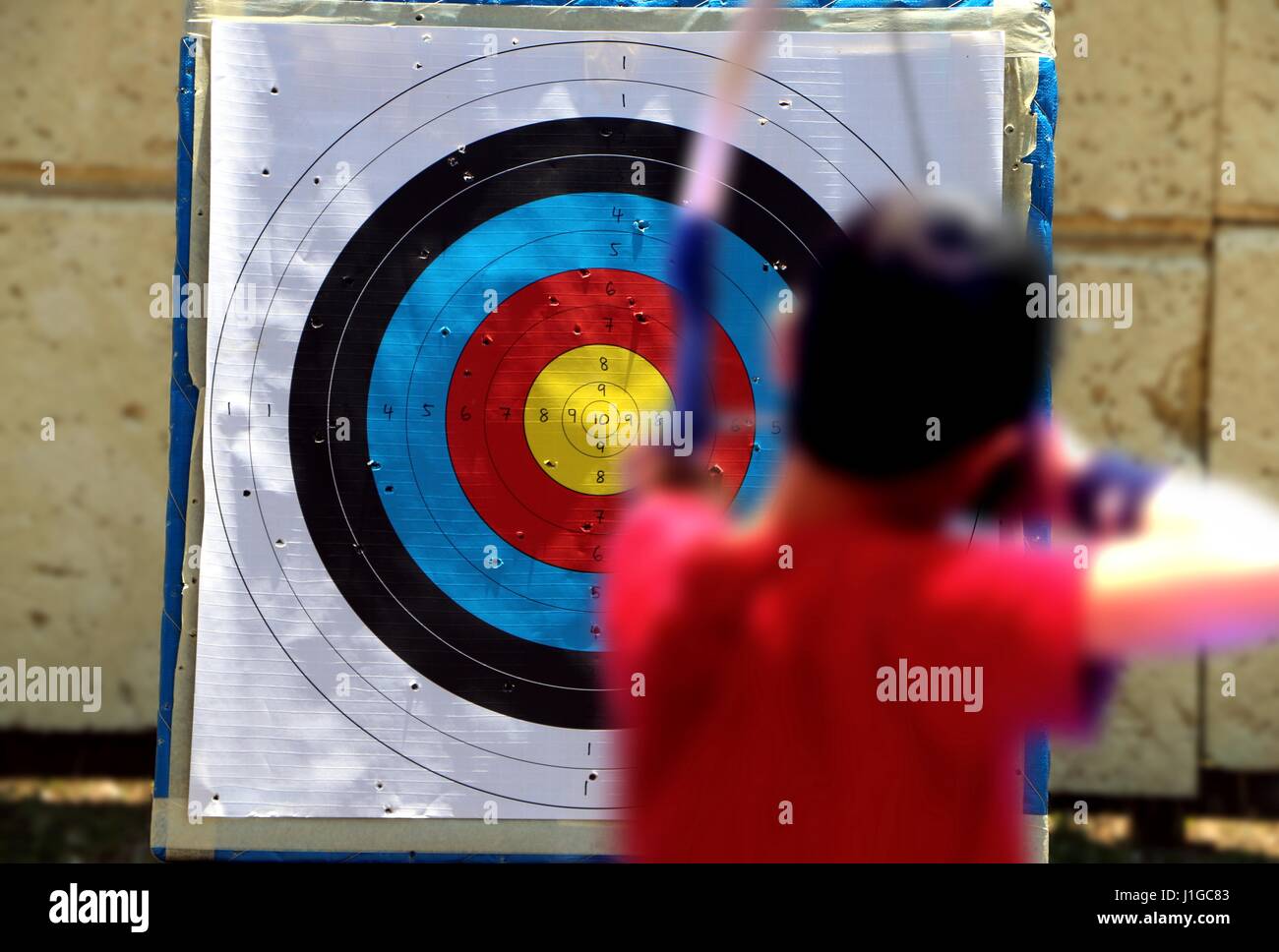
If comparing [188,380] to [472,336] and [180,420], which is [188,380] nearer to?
[180,420]

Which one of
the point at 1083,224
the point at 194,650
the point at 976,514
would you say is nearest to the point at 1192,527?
the point at 976,514

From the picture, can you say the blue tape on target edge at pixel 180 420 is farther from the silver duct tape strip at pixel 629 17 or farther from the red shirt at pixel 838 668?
the red shirt at pixel 838 668

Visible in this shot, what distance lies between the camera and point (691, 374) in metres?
1.41

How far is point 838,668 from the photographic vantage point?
0.85m

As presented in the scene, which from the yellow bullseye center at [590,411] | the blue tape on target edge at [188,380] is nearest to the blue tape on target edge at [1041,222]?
the blue tape on target edge at [188,380]

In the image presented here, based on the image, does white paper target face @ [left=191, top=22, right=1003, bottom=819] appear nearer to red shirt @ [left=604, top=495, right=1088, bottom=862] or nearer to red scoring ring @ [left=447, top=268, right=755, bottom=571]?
red scoring ring @ [left=447, top=268, right=755, bottom=571]

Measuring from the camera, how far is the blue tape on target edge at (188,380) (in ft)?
4.42

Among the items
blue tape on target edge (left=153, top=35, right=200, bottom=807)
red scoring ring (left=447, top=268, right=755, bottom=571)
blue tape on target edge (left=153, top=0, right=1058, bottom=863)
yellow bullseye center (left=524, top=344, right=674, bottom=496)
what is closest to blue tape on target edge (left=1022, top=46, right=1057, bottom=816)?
blue tape on target edge (left=153, top=0, right=1058, bottom=863)

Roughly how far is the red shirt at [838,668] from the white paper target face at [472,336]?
0.35 metres

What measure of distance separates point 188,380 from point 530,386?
45 centimetres


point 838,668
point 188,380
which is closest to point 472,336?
point 188,380
